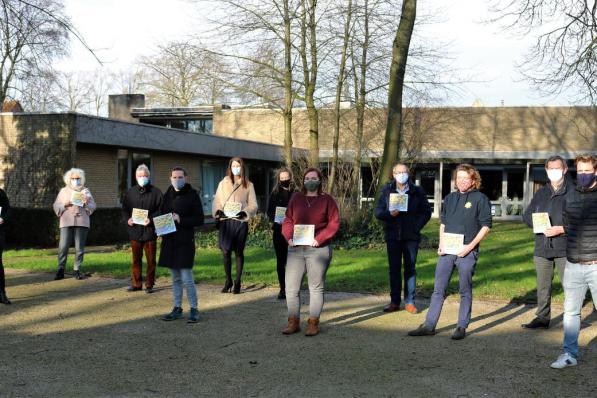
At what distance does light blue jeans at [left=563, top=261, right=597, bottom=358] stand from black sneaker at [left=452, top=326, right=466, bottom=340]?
122cm

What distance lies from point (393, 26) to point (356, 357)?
1625cm

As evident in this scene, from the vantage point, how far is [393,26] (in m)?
20.6

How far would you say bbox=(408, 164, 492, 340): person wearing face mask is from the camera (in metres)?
6.91

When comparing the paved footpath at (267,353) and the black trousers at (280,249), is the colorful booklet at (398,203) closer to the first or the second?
the paved footpath at (267,353)

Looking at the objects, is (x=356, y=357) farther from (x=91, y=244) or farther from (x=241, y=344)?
(x=91, y=244)

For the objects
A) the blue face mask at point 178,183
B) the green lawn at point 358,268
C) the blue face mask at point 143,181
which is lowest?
the green lawn at point 358,268

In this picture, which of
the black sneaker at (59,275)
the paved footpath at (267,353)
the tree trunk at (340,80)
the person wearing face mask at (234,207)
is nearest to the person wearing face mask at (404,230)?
the paved footpath at (267,353)

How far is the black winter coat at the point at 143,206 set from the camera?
9.74 meters

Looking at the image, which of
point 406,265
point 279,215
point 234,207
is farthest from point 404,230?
point 234,207

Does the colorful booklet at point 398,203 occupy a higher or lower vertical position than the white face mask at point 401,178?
lower

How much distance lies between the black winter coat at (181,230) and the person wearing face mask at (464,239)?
9.20 feet

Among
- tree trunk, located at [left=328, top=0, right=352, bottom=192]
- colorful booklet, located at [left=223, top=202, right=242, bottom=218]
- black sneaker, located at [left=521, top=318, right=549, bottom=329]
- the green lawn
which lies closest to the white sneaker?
black sneaker, located at [left=521, top=318, right=549, bottom=329]

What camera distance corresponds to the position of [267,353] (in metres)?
6.36

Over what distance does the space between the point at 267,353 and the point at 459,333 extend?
210 centimetres
